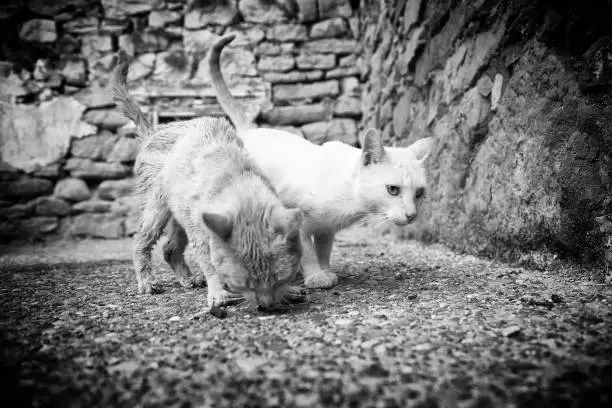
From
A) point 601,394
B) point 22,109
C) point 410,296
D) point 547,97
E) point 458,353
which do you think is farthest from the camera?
point 22,109

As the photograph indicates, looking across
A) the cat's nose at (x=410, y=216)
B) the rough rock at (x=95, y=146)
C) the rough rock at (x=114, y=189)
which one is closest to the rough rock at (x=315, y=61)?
the rough rock at (x=95, y=146)

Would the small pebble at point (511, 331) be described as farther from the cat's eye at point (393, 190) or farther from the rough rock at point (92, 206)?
the rough rock at point (92, 206)

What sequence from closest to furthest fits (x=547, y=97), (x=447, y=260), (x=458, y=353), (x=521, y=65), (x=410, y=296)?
(x=458, y=353) < (x=410, y=296) < (x=547, y=97) < (x=521, y=65) < (x=447, y=260)

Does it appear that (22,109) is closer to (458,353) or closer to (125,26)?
(125,26)

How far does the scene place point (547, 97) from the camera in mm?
2369

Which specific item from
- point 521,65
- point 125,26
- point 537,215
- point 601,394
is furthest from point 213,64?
point 125,26

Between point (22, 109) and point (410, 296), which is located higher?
point (22, 109)

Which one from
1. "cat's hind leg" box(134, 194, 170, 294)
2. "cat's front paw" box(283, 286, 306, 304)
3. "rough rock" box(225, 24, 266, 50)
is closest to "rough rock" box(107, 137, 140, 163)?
"rough rock" box(225, 24, 266, 50)

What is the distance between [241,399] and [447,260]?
7.63 ft

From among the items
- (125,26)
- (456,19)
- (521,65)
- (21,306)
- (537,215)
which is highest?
(125,26)

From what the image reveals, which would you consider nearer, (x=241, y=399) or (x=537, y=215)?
(x=241, y=399)

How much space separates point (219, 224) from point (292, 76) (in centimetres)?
457

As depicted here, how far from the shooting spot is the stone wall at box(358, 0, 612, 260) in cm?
208

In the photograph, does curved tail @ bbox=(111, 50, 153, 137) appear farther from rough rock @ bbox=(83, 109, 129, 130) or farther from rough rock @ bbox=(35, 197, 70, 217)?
rough rock @ bbox=(35, 197, 70, 217)
